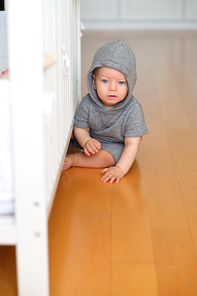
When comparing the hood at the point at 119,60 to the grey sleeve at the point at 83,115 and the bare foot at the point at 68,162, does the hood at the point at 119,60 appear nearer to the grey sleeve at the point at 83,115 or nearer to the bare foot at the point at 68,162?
the grey sleeve at the point at 83,115

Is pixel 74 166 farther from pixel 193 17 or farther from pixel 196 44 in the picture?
pixel 193 17

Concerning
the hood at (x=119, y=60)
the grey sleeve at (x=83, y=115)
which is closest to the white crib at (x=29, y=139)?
the hood at (x=119, y=60)

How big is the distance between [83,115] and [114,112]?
0.41ft

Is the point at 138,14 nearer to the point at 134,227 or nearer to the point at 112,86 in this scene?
the point at 112,86

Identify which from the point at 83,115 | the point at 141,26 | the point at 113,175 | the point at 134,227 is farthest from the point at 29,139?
the point at 141,26

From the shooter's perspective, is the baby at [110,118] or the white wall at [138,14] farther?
the white wall at [138,14]

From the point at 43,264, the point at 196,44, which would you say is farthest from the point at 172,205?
the point at 196,44

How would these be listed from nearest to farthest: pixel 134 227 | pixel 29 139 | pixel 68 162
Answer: pixel 29 139 → pixel 134 227 → pixel 68 162

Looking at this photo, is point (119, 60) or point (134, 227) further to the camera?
point (119, 60)

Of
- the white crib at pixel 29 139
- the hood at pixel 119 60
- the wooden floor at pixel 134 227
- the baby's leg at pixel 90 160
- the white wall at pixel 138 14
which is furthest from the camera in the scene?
the white wall at pixel 138 14

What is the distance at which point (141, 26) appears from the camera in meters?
4.51

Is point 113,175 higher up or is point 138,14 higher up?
point 138,14

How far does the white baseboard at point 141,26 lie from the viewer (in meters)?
4.48

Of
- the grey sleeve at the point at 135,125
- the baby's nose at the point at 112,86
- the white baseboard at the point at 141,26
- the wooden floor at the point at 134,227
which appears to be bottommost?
the wooden floor at the point at 134,227
